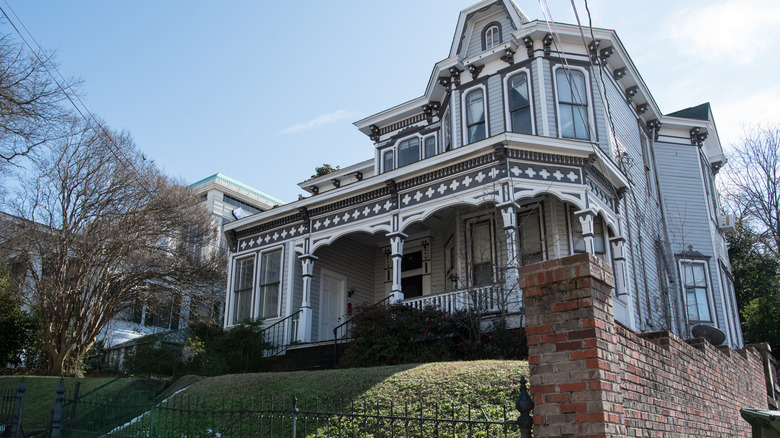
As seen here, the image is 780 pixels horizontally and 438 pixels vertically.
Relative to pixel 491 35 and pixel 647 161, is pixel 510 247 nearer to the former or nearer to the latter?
pixel 491 35

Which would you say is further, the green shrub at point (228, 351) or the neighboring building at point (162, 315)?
the neighboring building at point (162, 315)

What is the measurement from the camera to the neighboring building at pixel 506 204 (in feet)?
47.5

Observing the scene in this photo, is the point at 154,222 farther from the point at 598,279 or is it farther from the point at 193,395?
the point at 598,279

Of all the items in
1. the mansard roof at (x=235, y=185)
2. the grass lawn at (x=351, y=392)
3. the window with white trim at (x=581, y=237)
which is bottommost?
the grass lawn at (x=351, y=392)

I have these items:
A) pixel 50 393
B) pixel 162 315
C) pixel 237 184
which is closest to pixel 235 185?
pixel 237 184

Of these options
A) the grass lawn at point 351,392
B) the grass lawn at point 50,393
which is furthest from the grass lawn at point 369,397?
Result: the grass lawn at point 50,393

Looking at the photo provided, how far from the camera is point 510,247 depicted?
13672mm

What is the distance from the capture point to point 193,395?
11344 millimetres

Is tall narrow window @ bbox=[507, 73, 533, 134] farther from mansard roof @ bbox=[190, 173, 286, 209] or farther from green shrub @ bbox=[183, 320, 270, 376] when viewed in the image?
mansard roof @ bbox=[190, 173, 286, 209]

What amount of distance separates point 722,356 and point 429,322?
19.8 feet

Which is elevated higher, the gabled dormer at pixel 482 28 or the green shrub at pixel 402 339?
the gabled dormer at pixel 482 28

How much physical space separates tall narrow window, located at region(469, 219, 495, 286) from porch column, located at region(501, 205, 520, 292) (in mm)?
2549

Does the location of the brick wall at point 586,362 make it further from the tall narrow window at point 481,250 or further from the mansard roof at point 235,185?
the mansard roof at point 235,185

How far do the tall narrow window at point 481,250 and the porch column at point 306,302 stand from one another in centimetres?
461
